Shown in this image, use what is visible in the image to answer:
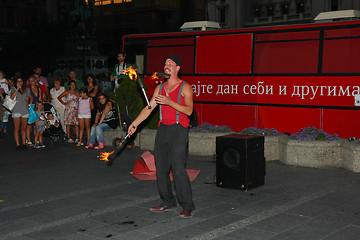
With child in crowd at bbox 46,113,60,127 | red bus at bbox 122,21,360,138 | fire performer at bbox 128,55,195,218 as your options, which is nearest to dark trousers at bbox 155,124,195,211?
fire performer at bbox 128,55,195,218

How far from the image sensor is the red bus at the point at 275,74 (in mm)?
11492

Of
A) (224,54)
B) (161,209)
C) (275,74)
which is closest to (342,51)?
(275,74)

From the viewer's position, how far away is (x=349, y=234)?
571 cm

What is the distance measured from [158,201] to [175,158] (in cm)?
134

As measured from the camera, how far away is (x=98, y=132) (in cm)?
1264

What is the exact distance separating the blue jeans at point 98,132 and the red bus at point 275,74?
2310 mm

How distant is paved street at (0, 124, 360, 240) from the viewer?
19.2 ft

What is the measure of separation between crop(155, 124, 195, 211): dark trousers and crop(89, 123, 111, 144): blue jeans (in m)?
6.35

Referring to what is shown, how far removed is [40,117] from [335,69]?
286 inches

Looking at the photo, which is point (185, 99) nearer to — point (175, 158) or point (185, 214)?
point (175, 158)

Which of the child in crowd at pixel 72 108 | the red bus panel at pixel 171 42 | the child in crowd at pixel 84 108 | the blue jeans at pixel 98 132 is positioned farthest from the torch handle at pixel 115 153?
the red bus panel at pixel 171 42

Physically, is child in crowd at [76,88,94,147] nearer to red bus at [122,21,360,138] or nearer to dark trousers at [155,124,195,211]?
red bus at [122,21,360,138]

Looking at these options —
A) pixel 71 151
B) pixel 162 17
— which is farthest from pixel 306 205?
pixel 162 17

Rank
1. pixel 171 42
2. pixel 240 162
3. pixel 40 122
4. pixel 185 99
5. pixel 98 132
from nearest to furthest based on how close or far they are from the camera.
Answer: pixel 185 99
pixel 240 162
pixel 98 132
pixel 40 122
pixel 171 42
